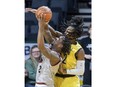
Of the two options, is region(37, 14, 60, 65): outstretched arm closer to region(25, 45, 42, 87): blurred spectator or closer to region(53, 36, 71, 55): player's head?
region(53, 36, 71, 55): player's head

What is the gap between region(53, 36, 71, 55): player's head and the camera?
2.04 metres

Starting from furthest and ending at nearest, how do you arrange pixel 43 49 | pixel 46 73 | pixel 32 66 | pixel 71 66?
pixel 32 66 < pixel 71 66 < pixel 46 73 < pixel 43 49

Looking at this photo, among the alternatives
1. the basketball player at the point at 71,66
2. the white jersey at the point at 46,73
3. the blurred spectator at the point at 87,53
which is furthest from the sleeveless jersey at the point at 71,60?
the blurred spectator at the point at 87,53

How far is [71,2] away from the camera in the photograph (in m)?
4.48

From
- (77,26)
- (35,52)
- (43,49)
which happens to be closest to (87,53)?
(35,52)

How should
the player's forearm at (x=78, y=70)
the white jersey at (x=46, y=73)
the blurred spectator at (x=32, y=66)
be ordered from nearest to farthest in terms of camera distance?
1. the white jersey at (x=46, y=73)
2. the player's forearm at (x=78, y=70)
3. the blurred spectator at (x=32, y=66)

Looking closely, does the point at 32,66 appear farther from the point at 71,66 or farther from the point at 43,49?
the point at 43,49

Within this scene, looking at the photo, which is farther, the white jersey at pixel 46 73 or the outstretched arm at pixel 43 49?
the white jersey at pixel 46 73

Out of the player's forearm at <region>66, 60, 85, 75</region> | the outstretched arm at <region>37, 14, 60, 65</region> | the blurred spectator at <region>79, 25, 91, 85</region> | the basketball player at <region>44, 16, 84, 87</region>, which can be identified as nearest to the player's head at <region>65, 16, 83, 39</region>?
the basketball player at <region>44, 16, 84, 87</region>

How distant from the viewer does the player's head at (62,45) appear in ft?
6.69

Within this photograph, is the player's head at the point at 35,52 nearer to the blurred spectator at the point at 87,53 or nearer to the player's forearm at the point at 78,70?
the blurred spectator at the point at 87,53

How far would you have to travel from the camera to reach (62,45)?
2.09 meters

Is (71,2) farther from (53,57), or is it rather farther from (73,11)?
(53,57)
